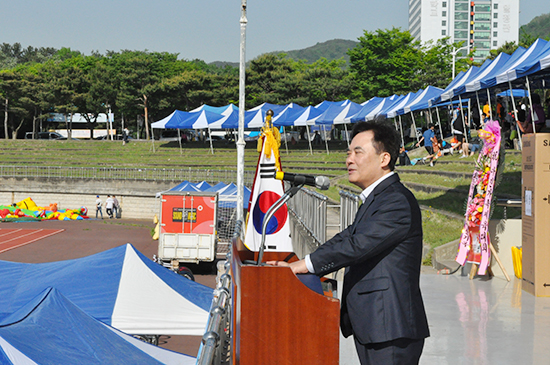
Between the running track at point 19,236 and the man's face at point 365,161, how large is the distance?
72.6 feet

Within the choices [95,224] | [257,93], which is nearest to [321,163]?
[95,224]

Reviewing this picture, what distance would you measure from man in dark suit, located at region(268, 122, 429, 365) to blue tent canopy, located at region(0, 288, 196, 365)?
3.38 m

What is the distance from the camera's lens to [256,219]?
26.1ft

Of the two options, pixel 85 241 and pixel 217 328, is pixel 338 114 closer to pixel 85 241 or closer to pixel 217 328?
pixel 85 241

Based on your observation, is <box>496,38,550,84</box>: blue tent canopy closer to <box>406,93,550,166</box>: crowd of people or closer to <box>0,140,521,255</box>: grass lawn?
<box>406,93,550,166</box>: crowd of people

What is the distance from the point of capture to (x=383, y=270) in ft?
7.93

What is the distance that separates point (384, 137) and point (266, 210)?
5417mm

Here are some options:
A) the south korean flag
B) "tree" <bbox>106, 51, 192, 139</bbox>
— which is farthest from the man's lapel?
"tree" <bbox>106, 51, 192, 139</bbox>

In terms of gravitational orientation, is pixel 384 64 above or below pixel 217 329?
above

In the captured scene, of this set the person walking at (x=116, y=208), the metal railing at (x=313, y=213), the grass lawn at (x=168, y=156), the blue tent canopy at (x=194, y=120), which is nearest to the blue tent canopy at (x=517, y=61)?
the metal railing at (x=313, y=213)

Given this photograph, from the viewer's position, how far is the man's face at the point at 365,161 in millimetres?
2588

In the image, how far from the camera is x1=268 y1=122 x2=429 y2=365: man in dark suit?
238 centimetres

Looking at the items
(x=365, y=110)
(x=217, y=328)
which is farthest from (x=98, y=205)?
(x=217, y=328)

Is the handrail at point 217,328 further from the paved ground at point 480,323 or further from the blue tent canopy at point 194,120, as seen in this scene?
the blue tent canopy at point 194,120
